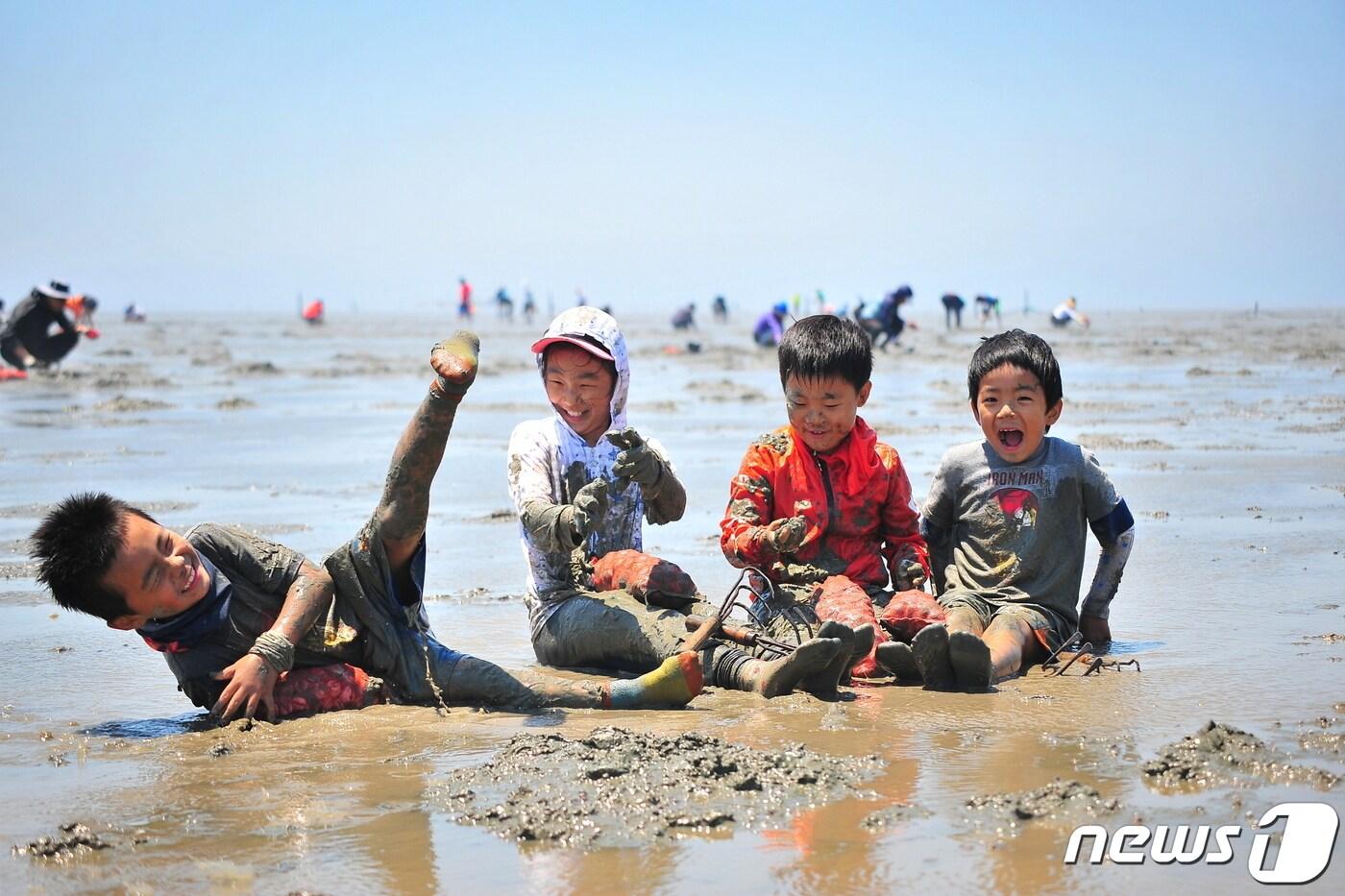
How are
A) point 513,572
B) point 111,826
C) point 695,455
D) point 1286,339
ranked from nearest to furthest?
point 111,826
point 513,572
point 695,455
point 1286,339

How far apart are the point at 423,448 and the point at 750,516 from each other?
130 cm

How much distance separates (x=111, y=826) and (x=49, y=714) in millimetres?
1310

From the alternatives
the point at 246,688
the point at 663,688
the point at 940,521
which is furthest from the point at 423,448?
the point at 940,521

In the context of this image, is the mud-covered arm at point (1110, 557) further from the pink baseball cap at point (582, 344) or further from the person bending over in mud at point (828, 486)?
the pink baseball cap at point (582, 344)

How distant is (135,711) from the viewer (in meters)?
4.43

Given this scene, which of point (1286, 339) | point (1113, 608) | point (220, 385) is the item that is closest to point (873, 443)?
point (1113, 608)

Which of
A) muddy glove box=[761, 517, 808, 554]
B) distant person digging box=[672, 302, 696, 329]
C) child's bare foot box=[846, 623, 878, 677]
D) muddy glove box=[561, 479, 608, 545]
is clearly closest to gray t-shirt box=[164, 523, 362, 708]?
muddy glove box=[561, 479, 608, 545]

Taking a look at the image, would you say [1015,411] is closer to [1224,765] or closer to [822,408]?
[822,408]

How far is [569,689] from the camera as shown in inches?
170

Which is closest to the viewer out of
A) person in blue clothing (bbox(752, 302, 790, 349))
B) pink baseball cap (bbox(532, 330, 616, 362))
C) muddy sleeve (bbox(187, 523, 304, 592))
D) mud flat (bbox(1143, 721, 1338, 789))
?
mud flat (bbox(1143, 721, 1338, 789))

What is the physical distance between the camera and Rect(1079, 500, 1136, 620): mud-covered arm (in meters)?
4.98

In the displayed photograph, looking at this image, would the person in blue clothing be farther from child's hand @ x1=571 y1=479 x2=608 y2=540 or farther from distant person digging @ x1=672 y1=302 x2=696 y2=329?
child's hand @ x1=571 y1=479 x2=608 y2=540

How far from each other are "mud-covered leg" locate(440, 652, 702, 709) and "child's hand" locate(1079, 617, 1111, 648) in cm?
161

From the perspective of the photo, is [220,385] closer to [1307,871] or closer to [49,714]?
[49,714]
